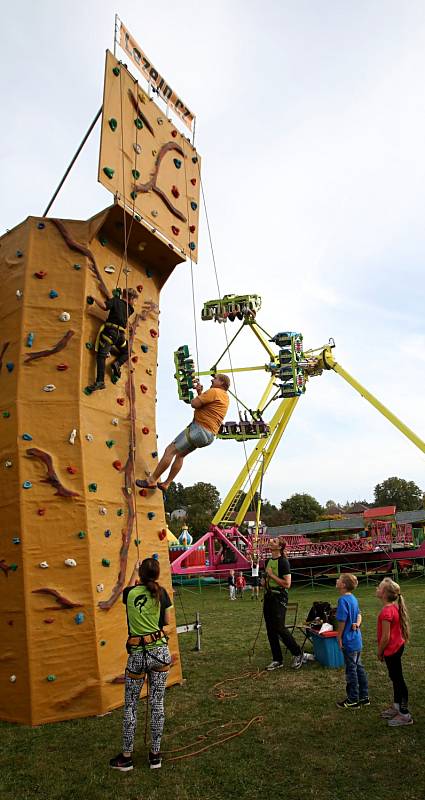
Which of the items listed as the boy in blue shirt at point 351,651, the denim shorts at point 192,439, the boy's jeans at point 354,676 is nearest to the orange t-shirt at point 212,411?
the denim shorts at point 192,439

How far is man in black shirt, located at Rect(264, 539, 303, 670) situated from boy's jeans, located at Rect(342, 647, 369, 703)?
1.74 meters

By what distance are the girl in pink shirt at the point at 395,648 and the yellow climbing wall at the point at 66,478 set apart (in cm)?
296

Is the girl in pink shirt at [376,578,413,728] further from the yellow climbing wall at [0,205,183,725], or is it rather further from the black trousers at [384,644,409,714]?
the yellow climbing wall at [0,205,183,725]

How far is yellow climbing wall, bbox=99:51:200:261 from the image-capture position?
7.20m

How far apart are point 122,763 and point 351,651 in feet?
8.45

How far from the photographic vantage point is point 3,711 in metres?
5.98

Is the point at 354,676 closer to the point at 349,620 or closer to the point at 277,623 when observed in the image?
the point at 349,620

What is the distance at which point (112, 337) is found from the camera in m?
6.99

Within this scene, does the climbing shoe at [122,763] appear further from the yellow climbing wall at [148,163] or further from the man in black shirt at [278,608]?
the yellow climbing wall at [148,163]

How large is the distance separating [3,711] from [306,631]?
456 centimetres

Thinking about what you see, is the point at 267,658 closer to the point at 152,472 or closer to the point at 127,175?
the point at 152,472

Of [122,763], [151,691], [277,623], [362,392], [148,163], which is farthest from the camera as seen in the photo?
[362,392]

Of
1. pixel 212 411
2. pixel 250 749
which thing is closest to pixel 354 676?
pixel 250 749

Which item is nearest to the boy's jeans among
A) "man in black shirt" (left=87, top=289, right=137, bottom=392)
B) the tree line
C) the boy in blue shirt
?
the boy in blue shirt
